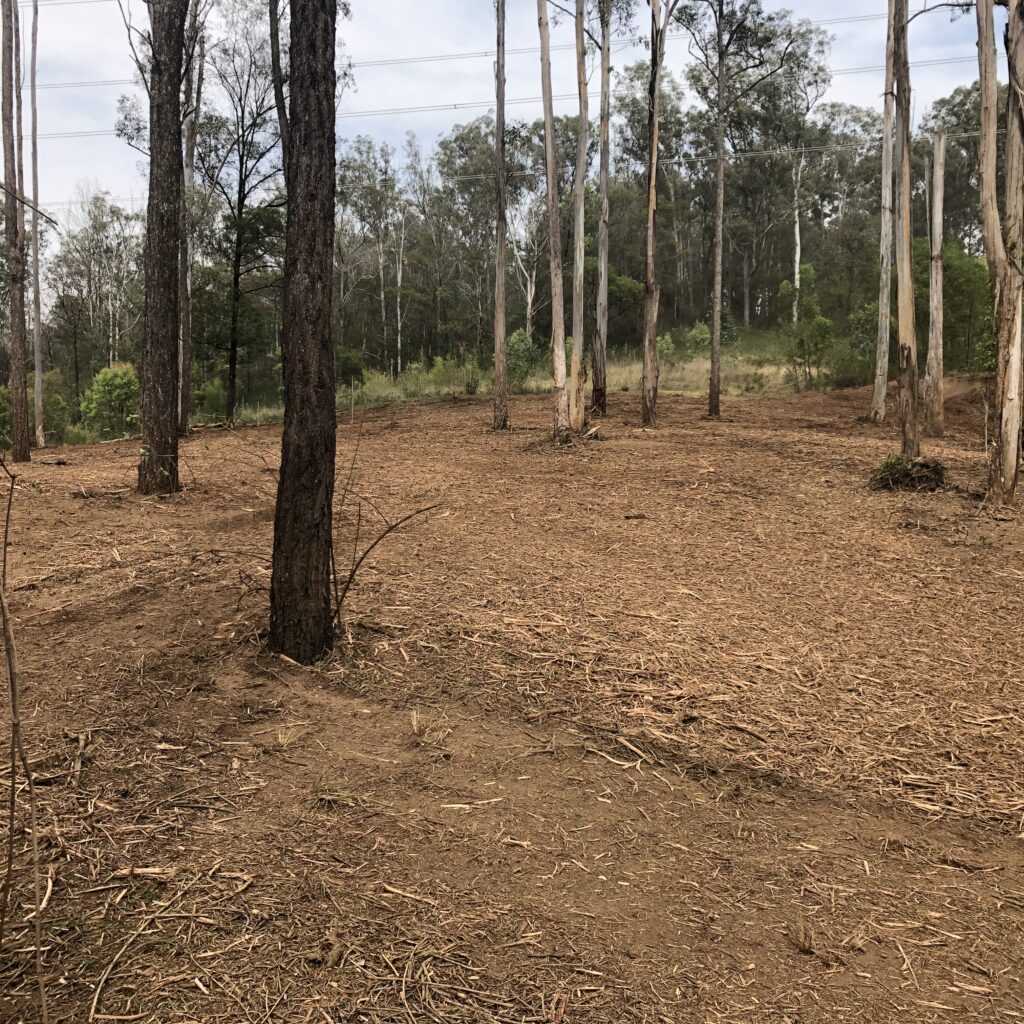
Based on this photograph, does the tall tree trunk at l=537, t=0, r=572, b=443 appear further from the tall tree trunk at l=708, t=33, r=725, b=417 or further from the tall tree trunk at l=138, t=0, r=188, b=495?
the tall tree trunk at l=138, t=0, r=188, b=495

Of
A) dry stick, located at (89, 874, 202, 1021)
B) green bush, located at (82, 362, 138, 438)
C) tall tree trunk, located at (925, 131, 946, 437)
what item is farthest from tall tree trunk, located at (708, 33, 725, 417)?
green bush, located at (82, 362, 138, 438)

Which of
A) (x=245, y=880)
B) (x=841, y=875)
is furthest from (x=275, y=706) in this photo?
(x=841, y=875)

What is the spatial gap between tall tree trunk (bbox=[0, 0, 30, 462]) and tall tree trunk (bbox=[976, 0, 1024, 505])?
11635 mm

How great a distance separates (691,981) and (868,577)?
3.58m

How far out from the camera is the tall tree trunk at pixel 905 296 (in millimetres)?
7941

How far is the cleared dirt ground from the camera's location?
191 centimetres

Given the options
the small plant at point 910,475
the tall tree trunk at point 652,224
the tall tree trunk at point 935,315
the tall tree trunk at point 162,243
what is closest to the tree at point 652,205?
the tall tree trunk at point 652,224

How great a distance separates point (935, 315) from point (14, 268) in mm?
13647

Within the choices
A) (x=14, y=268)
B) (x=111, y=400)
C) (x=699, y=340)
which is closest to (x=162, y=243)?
(x=14, y=268)

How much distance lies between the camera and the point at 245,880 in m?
2.18

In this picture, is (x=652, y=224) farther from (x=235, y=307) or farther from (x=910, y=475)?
(x=235, y=307)

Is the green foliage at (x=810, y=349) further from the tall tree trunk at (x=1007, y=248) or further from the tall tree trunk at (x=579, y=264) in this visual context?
the tall tree trunk at (x=1007, y=248)

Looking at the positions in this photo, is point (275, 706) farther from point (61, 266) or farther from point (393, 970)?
point (61, 266)

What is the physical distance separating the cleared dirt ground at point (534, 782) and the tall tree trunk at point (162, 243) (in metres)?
1.65
